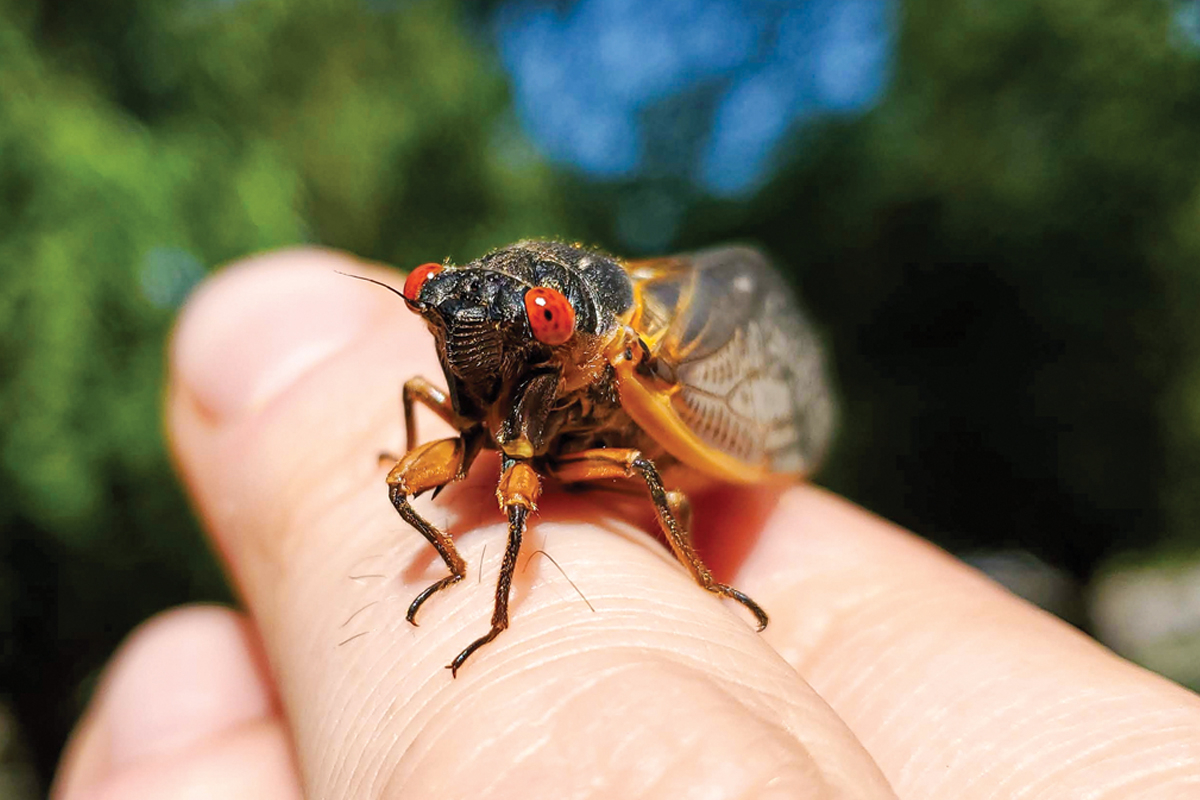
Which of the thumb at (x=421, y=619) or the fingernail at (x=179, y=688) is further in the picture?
the fingernail at (x=179, y=688)

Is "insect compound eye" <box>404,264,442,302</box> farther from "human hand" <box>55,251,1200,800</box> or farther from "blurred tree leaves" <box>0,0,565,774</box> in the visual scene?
"blurred tree leaves" <box>0,0,565,774</box>

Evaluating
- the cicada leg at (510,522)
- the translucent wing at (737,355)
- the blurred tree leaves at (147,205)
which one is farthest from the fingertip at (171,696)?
the translucent wing at (737,355)

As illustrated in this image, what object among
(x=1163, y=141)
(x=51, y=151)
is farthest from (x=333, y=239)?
(x=1163, y=141)

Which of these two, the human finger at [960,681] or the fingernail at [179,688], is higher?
the human finger at [960,681]

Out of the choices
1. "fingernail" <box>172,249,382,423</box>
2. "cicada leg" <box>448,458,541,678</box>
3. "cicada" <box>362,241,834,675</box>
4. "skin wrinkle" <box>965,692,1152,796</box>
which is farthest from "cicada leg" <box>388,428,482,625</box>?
"skin wrinkle" <box>965,692,1152,796</box>

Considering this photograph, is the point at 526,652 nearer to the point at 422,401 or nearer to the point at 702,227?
the point at 422,401

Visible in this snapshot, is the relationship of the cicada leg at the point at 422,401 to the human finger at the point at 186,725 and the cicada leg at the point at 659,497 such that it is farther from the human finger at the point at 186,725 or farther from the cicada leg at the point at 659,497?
the human finger at the point at 186,725

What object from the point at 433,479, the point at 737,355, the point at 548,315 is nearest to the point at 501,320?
the point at 548,315
